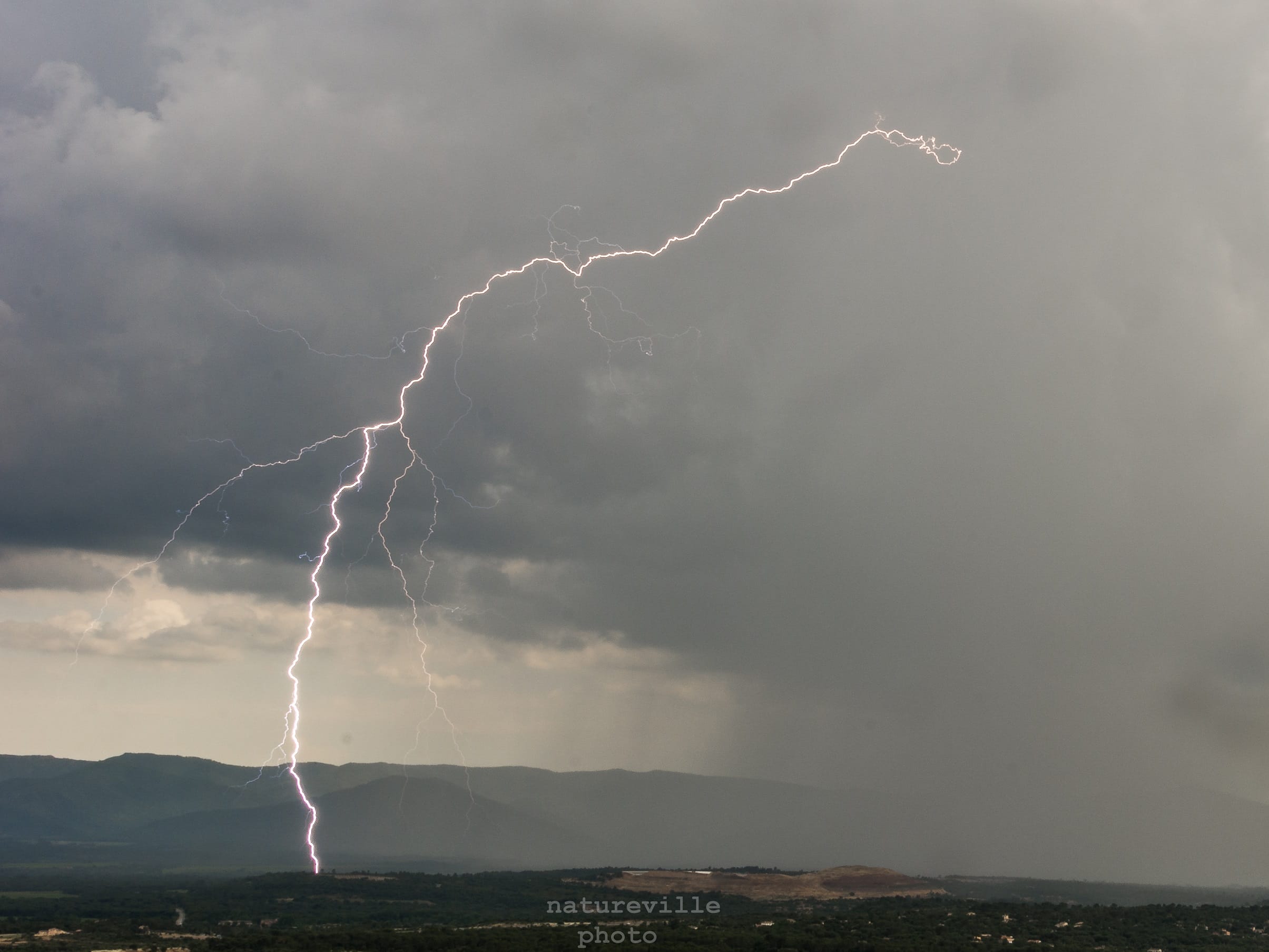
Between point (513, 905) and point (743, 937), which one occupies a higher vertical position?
point (743, 937)

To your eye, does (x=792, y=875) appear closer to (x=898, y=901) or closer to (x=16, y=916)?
(x=898, y=901)

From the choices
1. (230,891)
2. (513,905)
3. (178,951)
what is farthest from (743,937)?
(230,891)

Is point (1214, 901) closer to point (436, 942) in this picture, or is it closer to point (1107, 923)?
point (1107, 923)

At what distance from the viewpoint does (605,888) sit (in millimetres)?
103188

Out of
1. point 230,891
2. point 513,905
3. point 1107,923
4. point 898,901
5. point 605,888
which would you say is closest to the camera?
point 1107,923

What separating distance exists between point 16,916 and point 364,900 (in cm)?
2970

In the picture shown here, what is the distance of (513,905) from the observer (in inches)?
3814

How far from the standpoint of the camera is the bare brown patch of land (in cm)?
9869

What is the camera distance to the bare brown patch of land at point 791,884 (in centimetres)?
9869

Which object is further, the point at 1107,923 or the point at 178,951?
the point at 1107,923

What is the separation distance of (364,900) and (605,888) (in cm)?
2335

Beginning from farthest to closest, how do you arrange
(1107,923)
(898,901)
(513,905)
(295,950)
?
(513,905), (898,901), (1107,923), (295,950)

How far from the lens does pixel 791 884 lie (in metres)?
102

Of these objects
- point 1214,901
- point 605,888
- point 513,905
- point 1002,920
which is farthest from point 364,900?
point 1214,901
